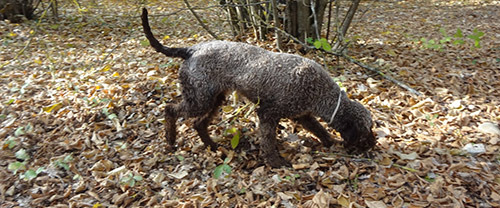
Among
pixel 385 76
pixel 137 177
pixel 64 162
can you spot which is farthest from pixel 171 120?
pixel 385 76

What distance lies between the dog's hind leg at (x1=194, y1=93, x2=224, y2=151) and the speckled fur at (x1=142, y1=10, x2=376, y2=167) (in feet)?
0.33

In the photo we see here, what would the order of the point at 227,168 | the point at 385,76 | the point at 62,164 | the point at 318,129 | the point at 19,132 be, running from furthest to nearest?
the point at 385,76 → the point at 19,132 → the point at 318,129 → the point at 62,164 → the point at 227,168

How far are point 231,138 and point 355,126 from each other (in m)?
1.37

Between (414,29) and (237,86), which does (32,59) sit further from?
(414,29)

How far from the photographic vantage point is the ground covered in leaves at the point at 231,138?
274 centimetres

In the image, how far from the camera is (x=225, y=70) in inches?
117

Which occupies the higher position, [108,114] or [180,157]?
[108,114]

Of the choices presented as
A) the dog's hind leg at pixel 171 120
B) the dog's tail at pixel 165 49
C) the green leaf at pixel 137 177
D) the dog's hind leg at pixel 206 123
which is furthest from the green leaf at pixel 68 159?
the dog's tail at pixel 165 49

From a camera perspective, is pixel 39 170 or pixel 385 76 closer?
pixel 39 170

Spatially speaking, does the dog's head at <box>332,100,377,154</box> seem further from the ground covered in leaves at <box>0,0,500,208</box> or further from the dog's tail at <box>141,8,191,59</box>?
the dog's tail at <box>141,8,191,59</box>

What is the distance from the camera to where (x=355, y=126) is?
2887mm

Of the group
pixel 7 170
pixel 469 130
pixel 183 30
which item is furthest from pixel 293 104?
pixel 183 30

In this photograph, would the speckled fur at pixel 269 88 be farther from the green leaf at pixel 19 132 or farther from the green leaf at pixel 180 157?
the green leaf at pixel 19 132

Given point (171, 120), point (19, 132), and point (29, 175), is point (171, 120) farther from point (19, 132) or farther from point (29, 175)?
point (19, 132)
